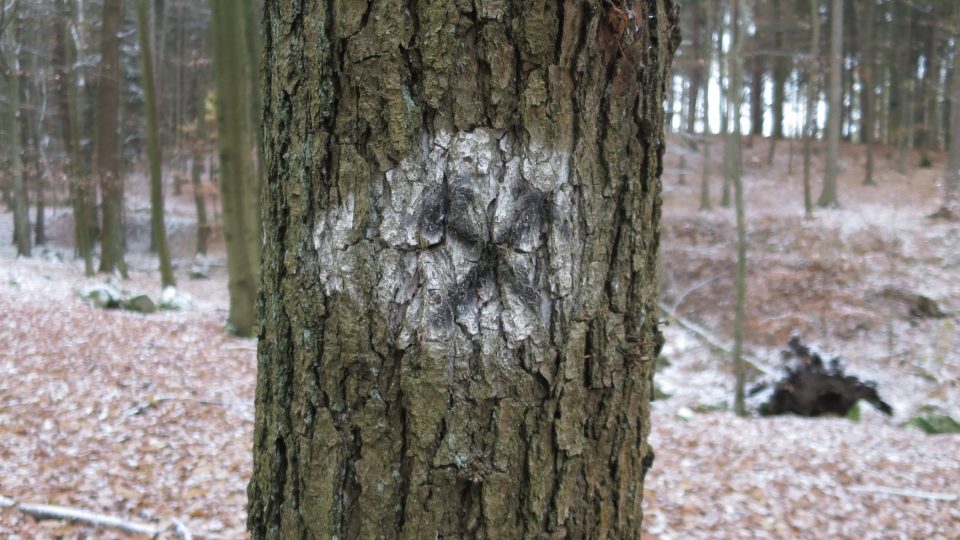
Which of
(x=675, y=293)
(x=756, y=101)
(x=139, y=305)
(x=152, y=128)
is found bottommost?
(x=675, y=293)

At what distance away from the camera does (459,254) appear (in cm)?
110

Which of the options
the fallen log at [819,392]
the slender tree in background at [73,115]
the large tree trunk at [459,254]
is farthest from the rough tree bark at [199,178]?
the large tree trunk at [459,254]

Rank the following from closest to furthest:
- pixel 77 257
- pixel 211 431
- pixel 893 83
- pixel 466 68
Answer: pixel 466 68, pixel 211 431, pixel 77 257, pixel 893 83

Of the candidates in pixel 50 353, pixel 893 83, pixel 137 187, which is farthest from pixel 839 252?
pixel 137 187

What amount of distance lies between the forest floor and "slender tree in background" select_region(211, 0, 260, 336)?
875 mm

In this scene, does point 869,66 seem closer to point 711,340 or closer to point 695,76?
point 695,76

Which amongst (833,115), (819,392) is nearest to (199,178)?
Answer: (819,392)

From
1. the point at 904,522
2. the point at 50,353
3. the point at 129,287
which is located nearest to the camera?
the point at 904,522

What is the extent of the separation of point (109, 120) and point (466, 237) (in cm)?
1883

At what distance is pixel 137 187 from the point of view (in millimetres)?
28062

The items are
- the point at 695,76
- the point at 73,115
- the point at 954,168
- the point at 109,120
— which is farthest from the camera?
the point at 695,76

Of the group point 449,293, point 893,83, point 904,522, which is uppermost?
point 893,83

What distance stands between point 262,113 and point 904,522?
550 cm

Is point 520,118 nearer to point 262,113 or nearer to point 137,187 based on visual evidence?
point 262,113
